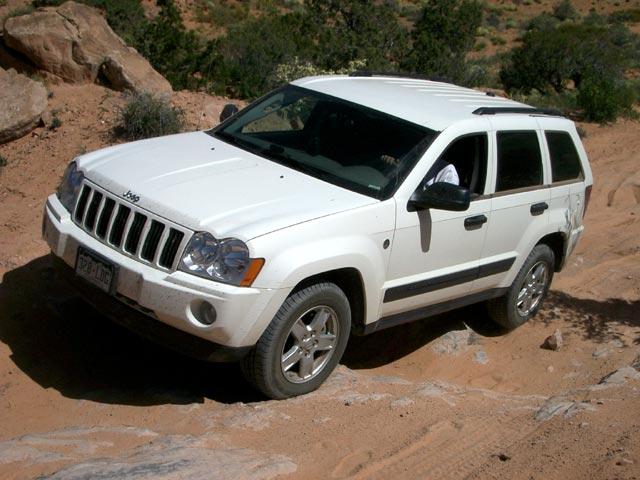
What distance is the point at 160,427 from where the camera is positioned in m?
4.71

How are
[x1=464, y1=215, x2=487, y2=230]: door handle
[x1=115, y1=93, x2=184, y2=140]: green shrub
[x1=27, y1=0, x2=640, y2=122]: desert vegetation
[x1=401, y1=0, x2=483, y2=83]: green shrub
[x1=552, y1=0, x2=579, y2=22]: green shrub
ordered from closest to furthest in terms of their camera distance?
[x1=464, y1=215, x2=487, y2=230]: door handle
[x1=115, y1=93, x2=184, y2=140]: green shrub
[x1=27, y1=0, x2=640, y2=122]: desert vegetation
[x1=401, y1=0, x2=483, y2=83]: green shrub
[x1=552, y1=0, x2=579, y2=22]: green shrub

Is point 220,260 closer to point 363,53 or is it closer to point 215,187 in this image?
point 215,187

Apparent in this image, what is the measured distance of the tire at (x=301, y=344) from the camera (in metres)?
4.74

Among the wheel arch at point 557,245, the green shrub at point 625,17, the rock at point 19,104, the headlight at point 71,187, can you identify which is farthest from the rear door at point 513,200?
the green shrub at point 625,17

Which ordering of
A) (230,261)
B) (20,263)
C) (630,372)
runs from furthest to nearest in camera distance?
(20,263)
(630,372)
(230,261)

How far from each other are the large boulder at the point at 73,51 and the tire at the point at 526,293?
5617mm

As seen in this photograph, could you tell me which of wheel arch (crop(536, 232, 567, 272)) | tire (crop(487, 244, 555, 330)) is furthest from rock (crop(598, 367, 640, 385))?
wheel arch (crop(536, 232, 567, 272))

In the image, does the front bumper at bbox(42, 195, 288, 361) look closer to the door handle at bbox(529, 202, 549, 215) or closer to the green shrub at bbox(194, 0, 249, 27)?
the door handle at bbox(529, 202, 549, 215)

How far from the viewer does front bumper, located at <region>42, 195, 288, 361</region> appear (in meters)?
4.45

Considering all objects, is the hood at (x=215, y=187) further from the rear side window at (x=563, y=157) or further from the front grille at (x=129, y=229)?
the rear side window at (x=563, y=157)

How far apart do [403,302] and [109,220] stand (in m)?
1.98

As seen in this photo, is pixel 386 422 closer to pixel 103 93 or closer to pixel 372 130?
pixel 372 130

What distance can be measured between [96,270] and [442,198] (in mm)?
2150

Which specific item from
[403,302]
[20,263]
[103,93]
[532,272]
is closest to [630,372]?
[532,272]
